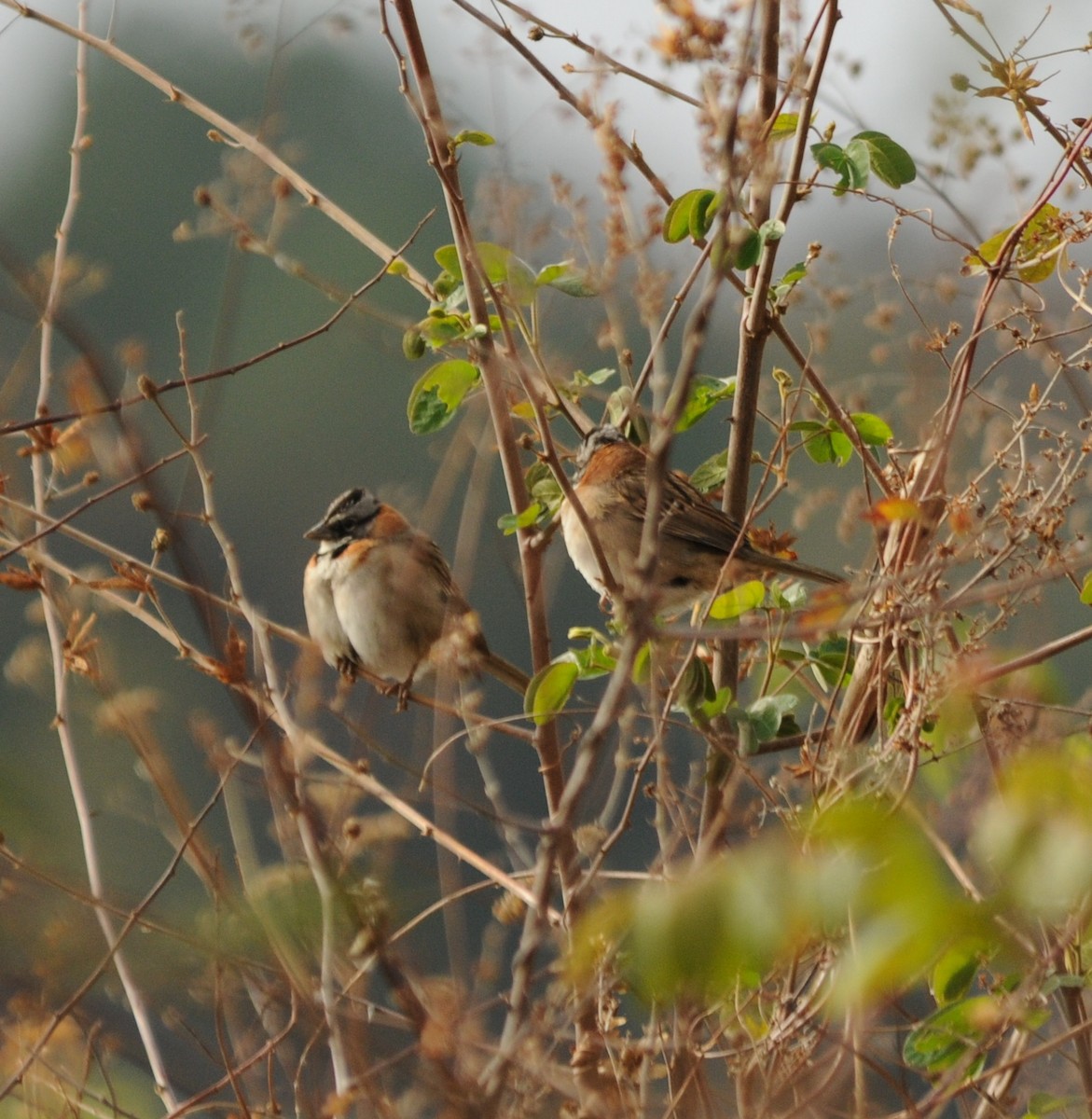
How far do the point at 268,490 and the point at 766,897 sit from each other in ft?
45.5

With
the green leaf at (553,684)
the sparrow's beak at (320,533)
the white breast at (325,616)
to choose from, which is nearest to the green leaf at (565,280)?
the green leaf at (553,684)

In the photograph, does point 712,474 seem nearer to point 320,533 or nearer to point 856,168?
point 856,168

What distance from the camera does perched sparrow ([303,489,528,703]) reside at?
17.7 ft

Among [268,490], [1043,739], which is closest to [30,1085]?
[1043,739]

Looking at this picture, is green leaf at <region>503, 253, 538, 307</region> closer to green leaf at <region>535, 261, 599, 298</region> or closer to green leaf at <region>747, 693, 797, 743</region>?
green leaf at <region>535, 261, 599, 298</region>

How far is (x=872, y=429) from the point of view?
3.67 meters

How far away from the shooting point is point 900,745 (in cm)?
269

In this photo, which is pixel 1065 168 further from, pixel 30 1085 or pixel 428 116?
pixel 30 1085

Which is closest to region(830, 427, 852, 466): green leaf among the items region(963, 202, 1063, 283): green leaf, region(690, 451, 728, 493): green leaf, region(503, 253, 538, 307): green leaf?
region(690, 451, 728, 493): green leaf

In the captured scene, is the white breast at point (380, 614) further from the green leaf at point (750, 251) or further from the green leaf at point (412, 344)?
the green leaf at point (750, 251)

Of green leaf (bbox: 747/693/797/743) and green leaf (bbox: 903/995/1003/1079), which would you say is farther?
green leaf (bbox: 747/693/797/743)

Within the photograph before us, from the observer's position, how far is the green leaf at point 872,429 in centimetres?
366

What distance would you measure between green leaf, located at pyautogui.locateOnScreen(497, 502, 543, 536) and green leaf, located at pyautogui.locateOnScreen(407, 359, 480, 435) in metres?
0.31

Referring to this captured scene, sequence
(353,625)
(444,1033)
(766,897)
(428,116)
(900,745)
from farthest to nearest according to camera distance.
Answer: (353,625) → (428,116) → (900,745) → (444,1033) → (766,897)
